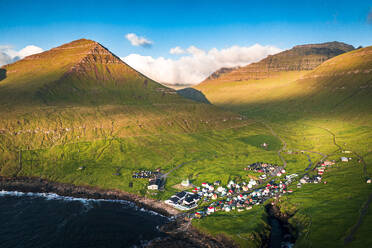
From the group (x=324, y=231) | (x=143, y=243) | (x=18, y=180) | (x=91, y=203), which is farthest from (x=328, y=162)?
(x=18, y=180)

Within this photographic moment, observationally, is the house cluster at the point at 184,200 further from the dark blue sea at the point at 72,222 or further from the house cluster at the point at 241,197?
the dark blue sea at the point at 72,222

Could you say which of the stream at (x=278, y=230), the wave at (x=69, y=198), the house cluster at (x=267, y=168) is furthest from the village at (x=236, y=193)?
the wave at (x=69, y=198)

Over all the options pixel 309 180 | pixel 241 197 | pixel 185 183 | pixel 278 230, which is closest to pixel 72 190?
pixel 185 183

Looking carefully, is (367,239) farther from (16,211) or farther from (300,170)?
(16,211)

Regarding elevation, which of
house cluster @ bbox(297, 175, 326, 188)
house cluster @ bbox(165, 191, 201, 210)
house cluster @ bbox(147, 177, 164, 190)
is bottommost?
house cluster @ bbox(165, 191, 201, 210)

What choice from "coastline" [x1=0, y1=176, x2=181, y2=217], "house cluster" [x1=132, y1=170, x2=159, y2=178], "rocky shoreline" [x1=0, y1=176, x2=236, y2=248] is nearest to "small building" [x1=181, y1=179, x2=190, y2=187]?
"coastline" [x1=0, y1=176, x2=181, y2=217]

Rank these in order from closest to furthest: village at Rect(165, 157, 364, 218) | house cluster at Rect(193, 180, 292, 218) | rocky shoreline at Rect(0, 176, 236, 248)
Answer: rocky shoreline at Rect(0, 176, 236, 248) → house cluster at Rect(193, 180, 292, 218) → village at Rect(165, 157, 364, 218)

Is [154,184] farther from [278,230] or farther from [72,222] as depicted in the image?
[278,230]

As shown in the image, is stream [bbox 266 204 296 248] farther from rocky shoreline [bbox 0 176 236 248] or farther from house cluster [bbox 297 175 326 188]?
house cluster [bbox 297 175 326 188]
